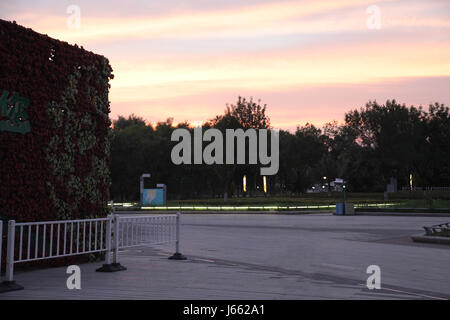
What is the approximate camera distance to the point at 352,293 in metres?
8.20

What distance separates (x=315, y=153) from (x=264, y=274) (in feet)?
280

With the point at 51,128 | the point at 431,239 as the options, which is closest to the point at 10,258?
the point at 51,128

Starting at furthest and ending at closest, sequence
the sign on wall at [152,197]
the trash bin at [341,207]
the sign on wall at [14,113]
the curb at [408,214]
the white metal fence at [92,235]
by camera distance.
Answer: the sign on wall at [152,197]
the trash bin at [341,207]
the curb at [408,214]
the white metal fence at [92,235]
the sign on wall at [14,113]

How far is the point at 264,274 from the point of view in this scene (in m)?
10.2

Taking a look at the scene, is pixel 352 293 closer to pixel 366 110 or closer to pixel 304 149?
pixel 366 110

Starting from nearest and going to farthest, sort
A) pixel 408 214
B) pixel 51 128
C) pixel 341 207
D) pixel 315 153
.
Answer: pixel 51 128 < pixel 408 214 < pixel 341 207 < pixel 315 153

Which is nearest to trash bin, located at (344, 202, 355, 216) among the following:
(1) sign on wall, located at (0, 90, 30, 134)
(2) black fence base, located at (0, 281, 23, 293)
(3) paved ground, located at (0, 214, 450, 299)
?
(3) paved ground, located at (0, 214, 450, 299)

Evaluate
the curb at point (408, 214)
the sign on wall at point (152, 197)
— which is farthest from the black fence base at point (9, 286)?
the sign on wall at point (152, 197)

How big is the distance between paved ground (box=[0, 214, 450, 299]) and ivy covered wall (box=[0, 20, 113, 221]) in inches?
65.0

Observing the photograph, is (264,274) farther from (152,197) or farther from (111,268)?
(152,197)

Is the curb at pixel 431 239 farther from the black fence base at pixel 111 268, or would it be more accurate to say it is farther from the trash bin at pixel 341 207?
the trash bin at pixel 341 207

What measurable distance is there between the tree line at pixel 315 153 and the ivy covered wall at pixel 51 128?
5137 cm

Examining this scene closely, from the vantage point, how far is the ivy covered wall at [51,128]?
33.3 ft

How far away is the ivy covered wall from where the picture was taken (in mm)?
10141
